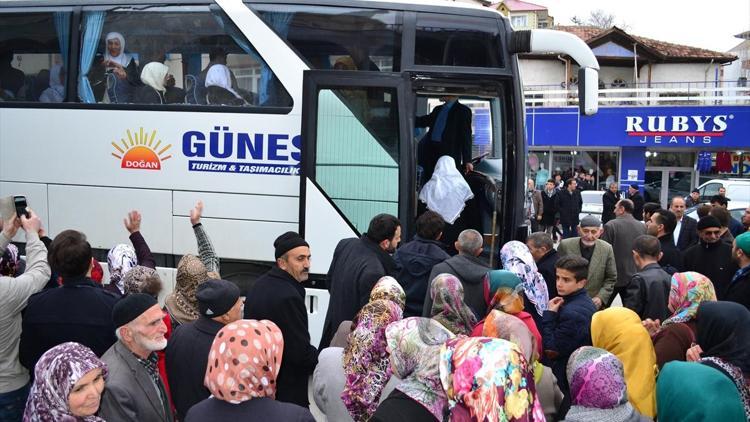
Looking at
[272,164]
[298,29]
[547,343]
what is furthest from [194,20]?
[547,343]

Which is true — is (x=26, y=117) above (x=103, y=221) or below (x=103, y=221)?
above

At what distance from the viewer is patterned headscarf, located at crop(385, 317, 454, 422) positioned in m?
3.17

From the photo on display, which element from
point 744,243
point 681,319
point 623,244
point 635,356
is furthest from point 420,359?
point 623,244

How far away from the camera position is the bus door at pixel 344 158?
24.8 feet

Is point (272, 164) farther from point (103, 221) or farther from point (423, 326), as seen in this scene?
point (423, 326)

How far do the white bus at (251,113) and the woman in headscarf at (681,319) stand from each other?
2.89 m

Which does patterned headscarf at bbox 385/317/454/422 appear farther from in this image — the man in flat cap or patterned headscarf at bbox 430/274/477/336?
the man in flat cap

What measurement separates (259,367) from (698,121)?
28.6 meters

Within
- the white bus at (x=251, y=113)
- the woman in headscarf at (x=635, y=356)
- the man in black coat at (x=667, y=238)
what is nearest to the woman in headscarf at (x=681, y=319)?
the woman in headscarf at (x=635, y=356)

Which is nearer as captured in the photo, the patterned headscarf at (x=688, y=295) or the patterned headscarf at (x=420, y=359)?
the patterned headscarf at (x=420, y=359)

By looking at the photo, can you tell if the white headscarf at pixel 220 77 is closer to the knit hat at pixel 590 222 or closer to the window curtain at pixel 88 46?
the window curtain at pixel 88 46

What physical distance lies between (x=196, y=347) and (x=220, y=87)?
4.53 meters

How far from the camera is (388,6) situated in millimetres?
7730

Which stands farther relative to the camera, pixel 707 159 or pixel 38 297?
pixel 707 159
